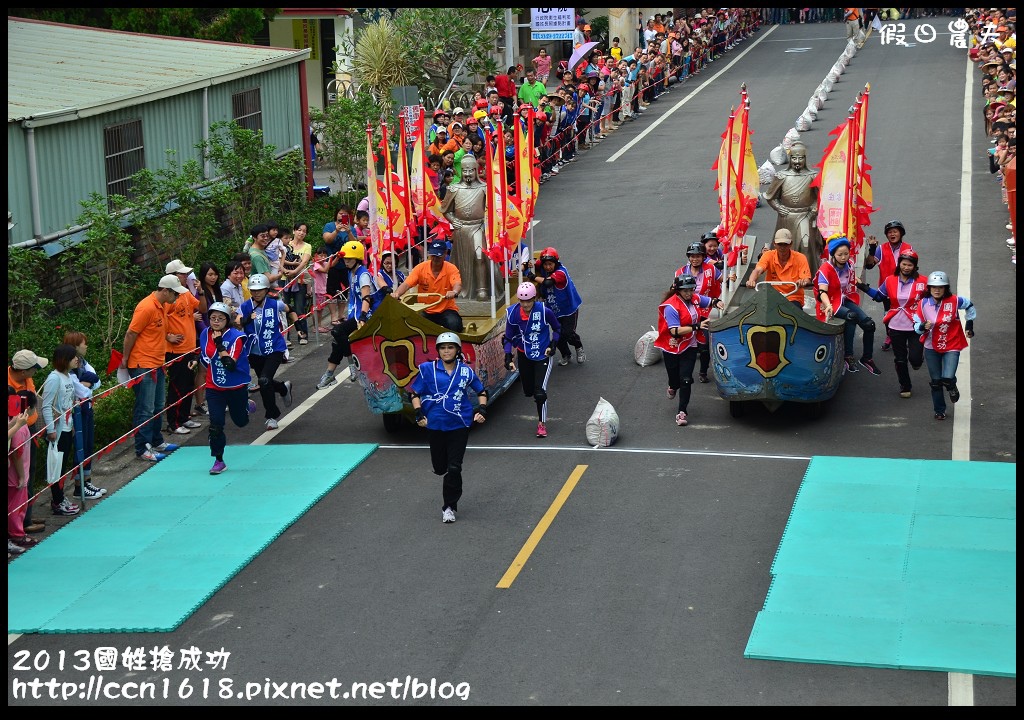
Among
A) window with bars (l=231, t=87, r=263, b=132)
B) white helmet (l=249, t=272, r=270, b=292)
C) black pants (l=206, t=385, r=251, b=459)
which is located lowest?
black pants (l=206, t=385, r=251, b=459)

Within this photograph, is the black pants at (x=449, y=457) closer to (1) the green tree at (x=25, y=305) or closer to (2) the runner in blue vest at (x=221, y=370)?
(2) the runner in blue vest at (x=221, y=370)

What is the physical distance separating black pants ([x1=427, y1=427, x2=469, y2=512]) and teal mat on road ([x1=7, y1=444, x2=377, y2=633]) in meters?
1.48

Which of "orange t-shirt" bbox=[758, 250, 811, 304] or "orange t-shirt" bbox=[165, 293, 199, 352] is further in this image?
"orange t-shirt" bbox=[758, 250, 811, 304]

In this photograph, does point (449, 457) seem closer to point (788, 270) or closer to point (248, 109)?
point (788, 270)

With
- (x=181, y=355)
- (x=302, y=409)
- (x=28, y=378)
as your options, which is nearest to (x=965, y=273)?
(x=302, y=409)

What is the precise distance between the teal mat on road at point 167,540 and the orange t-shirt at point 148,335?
1.08 meters

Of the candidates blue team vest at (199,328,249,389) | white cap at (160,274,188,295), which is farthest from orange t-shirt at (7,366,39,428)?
white cap at (160,274,188,295)

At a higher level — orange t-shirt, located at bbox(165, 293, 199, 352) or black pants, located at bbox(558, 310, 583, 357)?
orange t-shirt, located at bbox(165, 293, 199, 352)

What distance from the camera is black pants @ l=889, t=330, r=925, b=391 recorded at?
1678 centimetres

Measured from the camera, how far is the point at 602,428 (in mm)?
15586

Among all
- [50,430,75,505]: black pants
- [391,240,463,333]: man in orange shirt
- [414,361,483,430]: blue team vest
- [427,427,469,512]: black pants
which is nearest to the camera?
[414,361,483,430]: blue team vest

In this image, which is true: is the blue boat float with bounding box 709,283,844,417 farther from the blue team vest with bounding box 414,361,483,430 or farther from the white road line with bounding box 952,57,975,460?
the blue team vest with bounding box 414,361,483,430

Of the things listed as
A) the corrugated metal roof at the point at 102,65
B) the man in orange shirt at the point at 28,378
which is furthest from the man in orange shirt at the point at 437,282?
the corrugated metal roof at the point at 102,65

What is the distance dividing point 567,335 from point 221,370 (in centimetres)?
504
